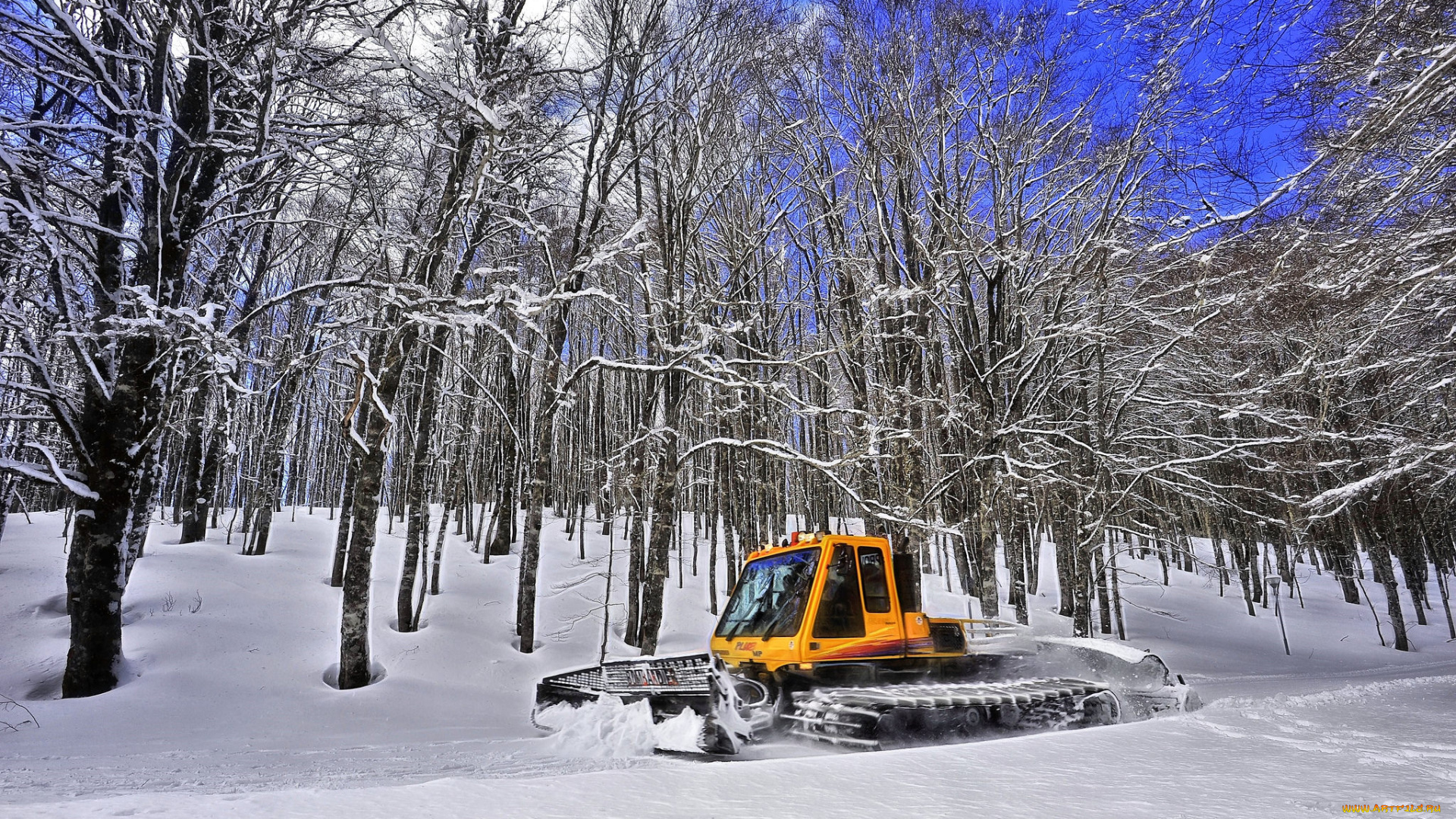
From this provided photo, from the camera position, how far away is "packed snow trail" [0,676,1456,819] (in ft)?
8.61

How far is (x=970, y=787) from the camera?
Result: 10.3 ft

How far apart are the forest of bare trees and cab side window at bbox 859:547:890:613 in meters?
2.80

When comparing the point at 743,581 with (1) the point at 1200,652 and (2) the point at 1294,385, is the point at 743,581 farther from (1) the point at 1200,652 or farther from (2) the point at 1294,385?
(1) the point at 1200,652

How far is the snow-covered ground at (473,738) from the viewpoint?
2.83 m

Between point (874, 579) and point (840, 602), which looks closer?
point (840, 602)

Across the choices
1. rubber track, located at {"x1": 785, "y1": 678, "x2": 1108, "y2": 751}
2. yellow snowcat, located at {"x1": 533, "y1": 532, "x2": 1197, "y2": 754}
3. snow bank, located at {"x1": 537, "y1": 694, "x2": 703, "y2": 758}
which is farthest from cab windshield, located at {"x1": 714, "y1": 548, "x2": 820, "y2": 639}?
snow bank, located at {"x1": 537, "y1": 694, "x2": 703, "y2": 758}

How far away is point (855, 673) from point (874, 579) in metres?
1.04

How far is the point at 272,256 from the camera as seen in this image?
1633 cm

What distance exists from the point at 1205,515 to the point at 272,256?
959 inches

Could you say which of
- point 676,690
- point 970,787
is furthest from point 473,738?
point 970,787

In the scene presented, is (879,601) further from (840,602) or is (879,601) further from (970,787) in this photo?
(970,787)

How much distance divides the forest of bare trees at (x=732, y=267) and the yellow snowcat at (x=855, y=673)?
2701 mm

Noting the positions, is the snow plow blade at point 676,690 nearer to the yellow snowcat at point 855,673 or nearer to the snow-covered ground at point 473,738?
the yellow snowcat at point 855,673

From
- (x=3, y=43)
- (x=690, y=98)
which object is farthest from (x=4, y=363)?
(x=690, y=98)
